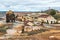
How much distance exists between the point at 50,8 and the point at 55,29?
336 mm

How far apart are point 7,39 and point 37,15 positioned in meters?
0.59

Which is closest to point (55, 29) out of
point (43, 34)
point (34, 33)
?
point (43, 34)

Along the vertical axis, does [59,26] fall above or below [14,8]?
below

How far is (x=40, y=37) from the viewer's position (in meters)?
1.95

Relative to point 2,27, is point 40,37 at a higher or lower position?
lower

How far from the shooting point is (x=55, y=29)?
1.97m

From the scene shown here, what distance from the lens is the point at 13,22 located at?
77.9 inches

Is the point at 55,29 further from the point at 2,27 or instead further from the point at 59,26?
the point at 2,27

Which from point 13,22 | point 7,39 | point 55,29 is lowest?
point 7,39

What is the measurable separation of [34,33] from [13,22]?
363 mm

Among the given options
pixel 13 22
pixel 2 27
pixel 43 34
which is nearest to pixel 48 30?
pixel 43 34

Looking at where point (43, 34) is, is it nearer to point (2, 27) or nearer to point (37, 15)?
point (37, 15)

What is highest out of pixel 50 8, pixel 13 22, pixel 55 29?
pixel 50 8

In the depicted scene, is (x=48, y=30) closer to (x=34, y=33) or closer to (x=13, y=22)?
(x=34, y=33)
